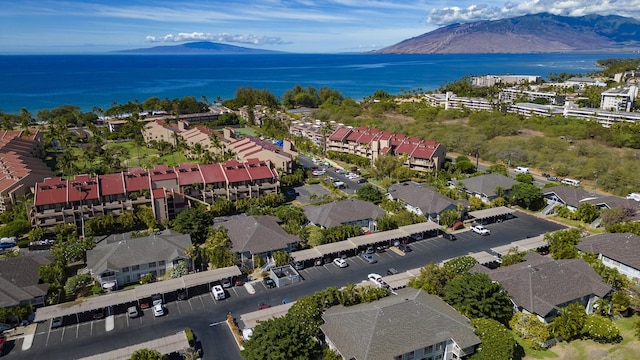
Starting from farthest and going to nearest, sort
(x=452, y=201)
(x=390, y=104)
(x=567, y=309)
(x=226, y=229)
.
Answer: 1. (x=390, y=104)
2. (x=452, y=201)
3. (x=226, y=229)
4. (x=567, y=309)

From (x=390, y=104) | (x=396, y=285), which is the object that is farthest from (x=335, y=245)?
(x=390, y=104)

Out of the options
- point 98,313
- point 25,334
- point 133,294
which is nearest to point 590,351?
point 133,294

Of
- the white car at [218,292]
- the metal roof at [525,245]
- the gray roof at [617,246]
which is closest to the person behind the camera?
the white car at [218,292]

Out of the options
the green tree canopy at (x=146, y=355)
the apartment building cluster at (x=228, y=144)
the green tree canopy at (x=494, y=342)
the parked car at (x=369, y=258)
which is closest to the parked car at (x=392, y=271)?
the parked car at (x=369, y=258)

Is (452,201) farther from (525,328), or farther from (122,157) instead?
(122,157)

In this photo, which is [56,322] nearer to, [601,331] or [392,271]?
[392,271]

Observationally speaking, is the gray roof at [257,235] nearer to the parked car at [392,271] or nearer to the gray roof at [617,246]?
the parked car at [392,271]
